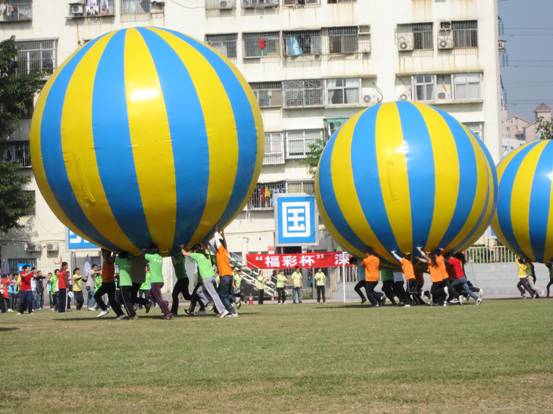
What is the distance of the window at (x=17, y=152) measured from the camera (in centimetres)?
5278

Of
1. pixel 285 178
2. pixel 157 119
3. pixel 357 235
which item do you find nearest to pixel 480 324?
pixel 157 119

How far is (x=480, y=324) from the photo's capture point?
15.1 metres

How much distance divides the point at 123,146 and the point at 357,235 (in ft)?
23.1

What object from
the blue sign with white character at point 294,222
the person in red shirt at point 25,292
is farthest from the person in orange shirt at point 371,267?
the person in red shirt at point 25,292

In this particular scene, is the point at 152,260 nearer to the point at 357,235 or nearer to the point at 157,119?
the point at 157,119

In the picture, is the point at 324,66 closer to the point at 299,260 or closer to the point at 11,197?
the point at 299,260

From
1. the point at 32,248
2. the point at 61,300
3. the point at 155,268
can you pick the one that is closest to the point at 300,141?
the point at 32,248

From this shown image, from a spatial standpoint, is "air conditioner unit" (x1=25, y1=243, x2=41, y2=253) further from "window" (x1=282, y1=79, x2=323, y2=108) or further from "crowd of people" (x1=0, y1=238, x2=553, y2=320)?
"crowd of people" (x1=0, y1=238, x2=553, y2=320)

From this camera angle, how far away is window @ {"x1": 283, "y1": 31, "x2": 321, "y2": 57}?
51.0 meters

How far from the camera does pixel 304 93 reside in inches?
2010

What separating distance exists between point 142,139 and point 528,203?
12.9 meters

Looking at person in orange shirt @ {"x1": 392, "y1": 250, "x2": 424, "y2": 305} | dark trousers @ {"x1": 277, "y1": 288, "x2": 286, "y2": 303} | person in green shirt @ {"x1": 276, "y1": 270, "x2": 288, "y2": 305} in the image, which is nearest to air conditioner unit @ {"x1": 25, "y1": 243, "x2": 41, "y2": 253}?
person in green shirt @ {"x1": 276, "y1": 270, "x2": 288, "y2": 305}

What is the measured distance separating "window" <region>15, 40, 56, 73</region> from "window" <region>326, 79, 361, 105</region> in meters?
13.6

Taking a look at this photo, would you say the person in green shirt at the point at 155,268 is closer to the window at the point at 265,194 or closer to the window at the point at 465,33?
the window at the point at 265,194
